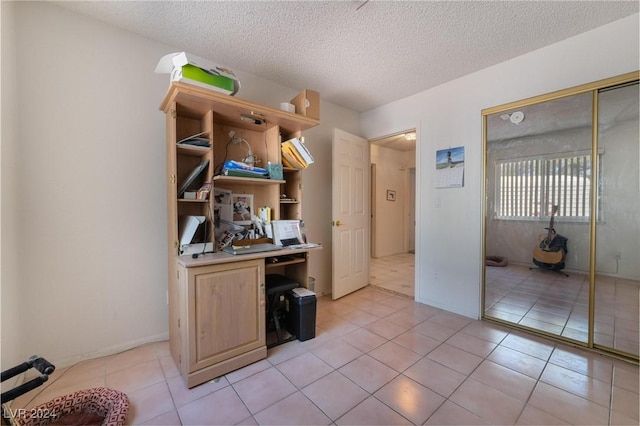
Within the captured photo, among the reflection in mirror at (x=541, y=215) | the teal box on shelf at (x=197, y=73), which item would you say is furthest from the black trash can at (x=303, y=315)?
the reflection in mirror at (x=541, y=215)

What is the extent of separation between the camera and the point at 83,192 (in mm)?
1959

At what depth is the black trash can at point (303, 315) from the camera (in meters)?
2.27

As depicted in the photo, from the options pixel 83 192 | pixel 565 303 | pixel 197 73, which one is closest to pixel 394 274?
pixel 565 303

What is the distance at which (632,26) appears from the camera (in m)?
1.92

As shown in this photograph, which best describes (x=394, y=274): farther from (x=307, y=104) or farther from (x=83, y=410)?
(x=83, y=410)

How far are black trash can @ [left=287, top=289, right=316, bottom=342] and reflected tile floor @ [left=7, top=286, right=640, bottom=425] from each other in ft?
0.28

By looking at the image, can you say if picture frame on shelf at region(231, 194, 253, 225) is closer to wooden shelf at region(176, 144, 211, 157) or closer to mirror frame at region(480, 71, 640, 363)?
wooden shelf at region(176, 144, 211, 157)

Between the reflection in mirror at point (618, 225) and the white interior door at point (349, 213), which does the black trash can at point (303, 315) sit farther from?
the reflection in mirror at point (618, 225)

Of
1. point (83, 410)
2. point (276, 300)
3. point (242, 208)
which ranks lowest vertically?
point (83, 410)

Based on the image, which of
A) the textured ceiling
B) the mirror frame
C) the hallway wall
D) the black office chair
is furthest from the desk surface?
the hallway wall

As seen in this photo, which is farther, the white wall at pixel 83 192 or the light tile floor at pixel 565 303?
the light tile floor at pixel 565 303

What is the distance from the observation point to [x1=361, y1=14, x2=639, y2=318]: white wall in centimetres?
208

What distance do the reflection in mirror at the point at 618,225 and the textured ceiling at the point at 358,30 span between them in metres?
0.74

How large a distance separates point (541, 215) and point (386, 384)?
7.60ft
